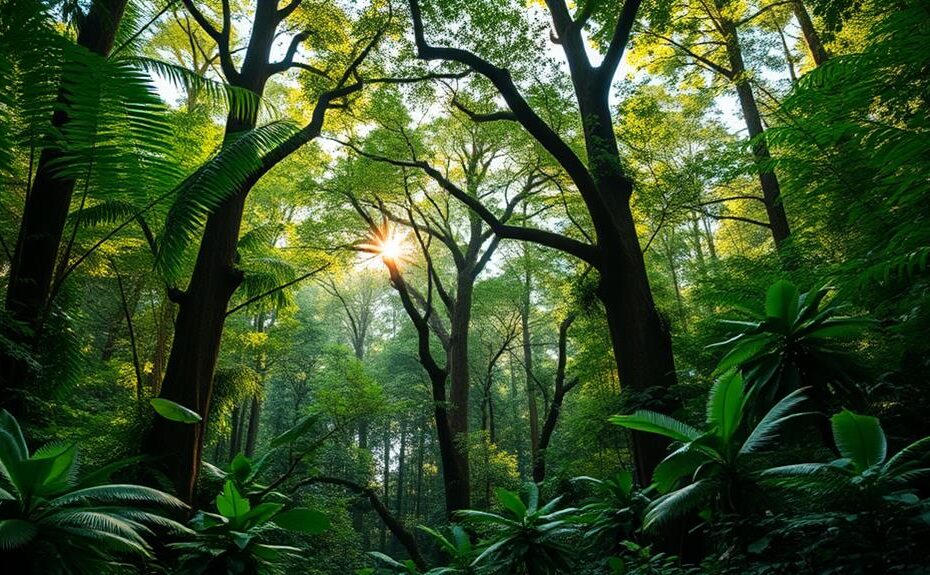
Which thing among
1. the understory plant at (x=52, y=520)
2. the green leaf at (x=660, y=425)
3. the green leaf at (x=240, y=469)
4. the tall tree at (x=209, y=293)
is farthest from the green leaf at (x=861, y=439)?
the green leaf at (x=240, y=469)

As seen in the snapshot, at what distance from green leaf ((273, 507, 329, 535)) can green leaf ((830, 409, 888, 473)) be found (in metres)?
3.57

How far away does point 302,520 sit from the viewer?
4.00m

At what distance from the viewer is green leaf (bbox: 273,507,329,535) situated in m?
3.96

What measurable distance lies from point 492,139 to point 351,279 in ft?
53.7

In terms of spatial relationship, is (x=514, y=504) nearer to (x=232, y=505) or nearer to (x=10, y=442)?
(x=232, y=505)

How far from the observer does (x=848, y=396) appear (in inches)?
136

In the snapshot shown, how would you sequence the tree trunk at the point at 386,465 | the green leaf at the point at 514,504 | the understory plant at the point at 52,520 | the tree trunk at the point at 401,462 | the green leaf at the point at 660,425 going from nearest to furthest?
the understory plant at the point at 52,520 → the green leaf at the point at 660,425 → the green leaf at the point at 514,504 → the tree trunk at the point at 386,465 → the tree trunk at the point at 401,462

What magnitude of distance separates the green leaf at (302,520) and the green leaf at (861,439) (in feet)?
11.7

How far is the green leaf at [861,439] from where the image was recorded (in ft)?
7.70

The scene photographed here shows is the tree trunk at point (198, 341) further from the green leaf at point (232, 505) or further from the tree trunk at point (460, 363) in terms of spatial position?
the tree trunk at point (460, 363)

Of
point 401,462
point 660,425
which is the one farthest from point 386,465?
point 660,425

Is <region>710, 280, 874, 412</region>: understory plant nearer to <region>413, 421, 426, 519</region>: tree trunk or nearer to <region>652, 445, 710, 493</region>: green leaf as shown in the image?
<region>652, 445, 710, 493</region>: green leaf

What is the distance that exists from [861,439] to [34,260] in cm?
564

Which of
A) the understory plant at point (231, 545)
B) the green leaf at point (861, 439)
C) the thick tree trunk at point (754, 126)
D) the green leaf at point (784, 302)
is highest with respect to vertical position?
the thick tree trunk at point (754, 126)
